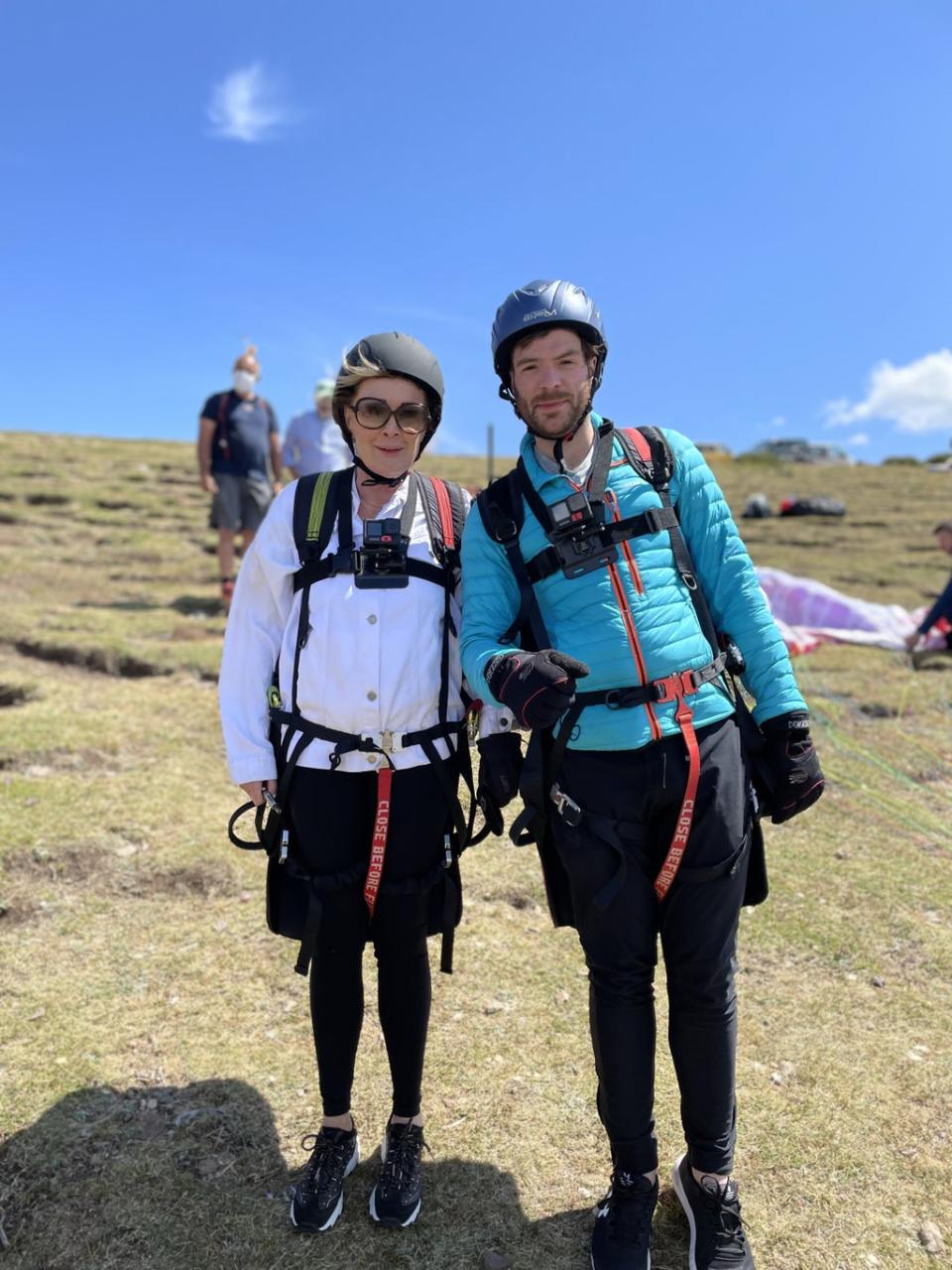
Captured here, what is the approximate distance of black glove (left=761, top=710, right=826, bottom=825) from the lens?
2920 millimetres

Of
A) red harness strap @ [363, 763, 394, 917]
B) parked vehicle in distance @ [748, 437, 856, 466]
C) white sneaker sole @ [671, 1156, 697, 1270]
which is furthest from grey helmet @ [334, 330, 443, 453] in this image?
parked vehicle in distance @ [748, 437, 856, 466]

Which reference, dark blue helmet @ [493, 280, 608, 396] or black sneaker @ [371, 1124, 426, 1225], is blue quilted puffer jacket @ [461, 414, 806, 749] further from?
black sneaker @ [371, 1124, 426, 1225]

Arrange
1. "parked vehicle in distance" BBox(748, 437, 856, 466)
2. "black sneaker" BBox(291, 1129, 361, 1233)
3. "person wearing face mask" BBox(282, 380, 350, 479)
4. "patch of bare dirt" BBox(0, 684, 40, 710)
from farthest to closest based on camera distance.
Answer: "parked vehicle in distance" BBox(748, 437, 856, 466), "person wearing face mask" BBox(282, 380, 350, 479), "patch of bare dirt" BBox(0, 684, 40, 710), "black sneaker" BBox(291, 1129, 361, 1233)

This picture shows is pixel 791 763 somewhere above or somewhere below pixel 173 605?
above

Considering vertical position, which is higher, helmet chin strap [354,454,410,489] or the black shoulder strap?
helmet chin strap [354,454,410,489]

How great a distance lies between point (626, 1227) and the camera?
2.93 meters

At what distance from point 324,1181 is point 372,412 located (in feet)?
8.96

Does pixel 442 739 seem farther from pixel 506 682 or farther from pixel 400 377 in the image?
pixel 400 377

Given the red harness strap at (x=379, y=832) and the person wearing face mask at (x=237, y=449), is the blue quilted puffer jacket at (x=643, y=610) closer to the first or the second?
the red harness strap at (x=379, y=832)

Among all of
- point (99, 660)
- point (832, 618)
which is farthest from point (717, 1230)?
point (832, 618)

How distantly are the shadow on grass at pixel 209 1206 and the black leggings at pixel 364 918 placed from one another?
382 mm

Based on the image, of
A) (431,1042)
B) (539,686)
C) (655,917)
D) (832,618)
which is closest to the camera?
(539,686)

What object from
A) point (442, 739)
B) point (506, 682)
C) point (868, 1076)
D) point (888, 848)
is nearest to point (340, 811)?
point (442, 739)

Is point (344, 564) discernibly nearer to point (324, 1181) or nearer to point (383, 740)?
point (383, 740)
